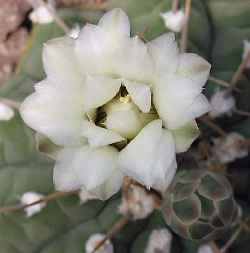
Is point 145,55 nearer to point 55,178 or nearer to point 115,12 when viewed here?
point 115,12

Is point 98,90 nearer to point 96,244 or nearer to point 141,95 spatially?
point 141,95

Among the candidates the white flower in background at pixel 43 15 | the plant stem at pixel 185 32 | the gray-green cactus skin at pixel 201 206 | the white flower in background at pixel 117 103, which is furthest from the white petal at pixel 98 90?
the white flower in background at pixel 43 15

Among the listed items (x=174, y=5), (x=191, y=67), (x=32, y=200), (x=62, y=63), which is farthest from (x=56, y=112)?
(x=174, y=5)

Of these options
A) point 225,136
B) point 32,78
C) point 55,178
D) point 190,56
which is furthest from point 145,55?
point 32,78

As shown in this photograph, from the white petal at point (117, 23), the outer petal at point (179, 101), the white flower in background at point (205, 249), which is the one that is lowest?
the white flower in background at point (205, 249)

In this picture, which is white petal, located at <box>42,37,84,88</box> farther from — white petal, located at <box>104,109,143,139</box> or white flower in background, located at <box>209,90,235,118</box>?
white flower in background, located at <box>209,90,235,118</box>

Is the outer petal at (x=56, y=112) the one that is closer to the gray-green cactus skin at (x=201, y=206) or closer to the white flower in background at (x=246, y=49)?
the gray-green cactus skin at (x=201, y=206)
